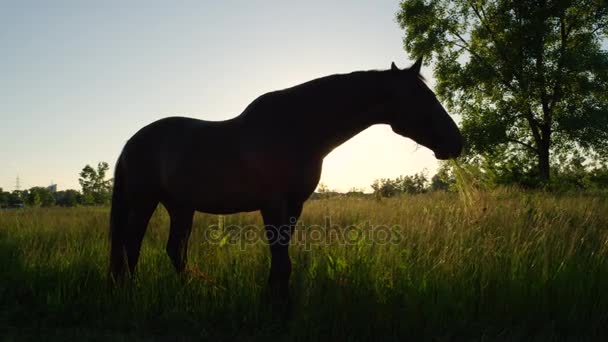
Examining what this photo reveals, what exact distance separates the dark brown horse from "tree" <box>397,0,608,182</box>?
626 inches

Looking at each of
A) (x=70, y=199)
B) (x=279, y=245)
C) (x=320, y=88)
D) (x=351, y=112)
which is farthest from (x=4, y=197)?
(x=351, y=112)

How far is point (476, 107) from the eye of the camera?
19.3m

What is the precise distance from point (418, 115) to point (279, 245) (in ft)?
5.21

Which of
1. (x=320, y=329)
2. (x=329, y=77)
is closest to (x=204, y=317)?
(x=320, y=329)

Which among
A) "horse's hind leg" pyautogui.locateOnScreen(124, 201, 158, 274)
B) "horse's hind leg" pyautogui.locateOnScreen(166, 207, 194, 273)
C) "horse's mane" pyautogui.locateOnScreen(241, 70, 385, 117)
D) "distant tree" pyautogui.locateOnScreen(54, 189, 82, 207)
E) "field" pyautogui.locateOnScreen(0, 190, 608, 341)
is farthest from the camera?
"distant tree" pyautogui.locateOnScreen(54, 189, 82, 207)

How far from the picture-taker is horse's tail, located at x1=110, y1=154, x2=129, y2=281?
394 cm

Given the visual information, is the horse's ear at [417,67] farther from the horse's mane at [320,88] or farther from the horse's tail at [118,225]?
the horse's tail at [118,225]

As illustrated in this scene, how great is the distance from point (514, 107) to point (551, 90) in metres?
1.56

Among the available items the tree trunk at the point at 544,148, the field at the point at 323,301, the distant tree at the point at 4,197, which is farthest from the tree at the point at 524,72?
the distant tree at the point at 4,197

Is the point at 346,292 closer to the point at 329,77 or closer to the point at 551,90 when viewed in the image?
the point at 329,77

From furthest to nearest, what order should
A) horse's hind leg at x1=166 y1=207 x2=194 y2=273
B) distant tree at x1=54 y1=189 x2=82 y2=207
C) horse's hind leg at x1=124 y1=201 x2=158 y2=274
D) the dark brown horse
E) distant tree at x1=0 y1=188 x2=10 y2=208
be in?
1. distant tree at x1=0 y1=188 x2=10 y2=208
2. distant tree at x1=54 y1=189 x2=82 y2=207
3. horse's hind leg at x1=124 y1=201 x2=158 y2=274
4. horse's hind leg at x1=166 y1=207 x2=194 y2=273
5. the dark brown horse

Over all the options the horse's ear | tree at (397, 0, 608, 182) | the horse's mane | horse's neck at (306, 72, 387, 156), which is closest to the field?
horse's neck at (306, 72, 387, 156)

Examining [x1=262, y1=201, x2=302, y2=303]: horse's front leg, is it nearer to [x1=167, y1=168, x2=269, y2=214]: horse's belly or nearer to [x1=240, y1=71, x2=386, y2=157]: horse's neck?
[x1=167, y1=168, x2=269, y2=214]: horse's belly

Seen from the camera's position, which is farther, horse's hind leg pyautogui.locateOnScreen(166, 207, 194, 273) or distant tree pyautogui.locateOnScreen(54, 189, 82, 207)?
distant tree pyautogui.locateOnScreen(54, 189, 82, 207)
